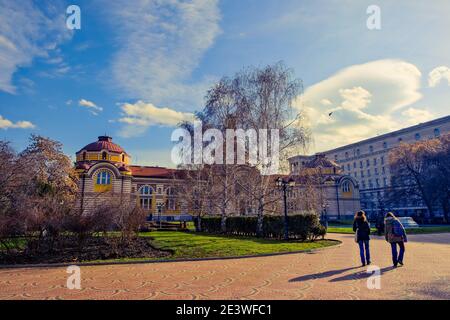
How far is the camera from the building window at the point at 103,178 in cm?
5253

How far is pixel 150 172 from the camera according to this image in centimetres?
6166

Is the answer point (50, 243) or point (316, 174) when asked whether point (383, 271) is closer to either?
point (50, 243)

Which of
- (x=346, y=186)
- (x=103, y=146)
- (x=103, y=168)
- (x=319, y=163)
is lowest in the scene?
(x=346, y=186)

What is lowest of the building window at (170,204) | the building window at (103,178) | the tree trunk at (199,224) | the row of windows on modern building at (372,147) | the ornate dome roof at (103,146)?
the tree trunk at (199,224)

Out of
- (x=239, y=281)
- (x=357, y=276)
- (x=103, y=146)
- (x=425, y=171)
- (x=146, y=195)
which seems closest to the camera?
(x=239, y=281)

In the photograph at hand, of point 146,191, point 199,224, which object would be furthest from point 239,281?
point 146,191

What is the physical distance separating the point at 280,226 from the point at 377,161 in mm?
76270

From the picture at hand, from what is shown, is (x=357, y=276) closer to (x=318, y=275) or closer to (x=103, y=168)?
(x=318, y=275)

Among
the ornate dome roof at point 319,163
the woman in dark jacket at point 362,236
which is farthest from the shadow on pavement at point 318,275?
the ornate dome roof at point 319,163

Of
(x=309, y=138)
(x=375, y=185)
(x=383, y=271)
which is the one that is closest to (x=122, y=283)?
(x=383, y=271)

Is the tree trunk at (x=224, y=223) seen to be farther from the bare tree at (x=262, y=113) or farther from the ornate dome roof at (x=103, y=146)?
the ornate dome roof at (x=103, y=146)

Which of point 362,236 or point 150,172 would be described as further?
point 150,172

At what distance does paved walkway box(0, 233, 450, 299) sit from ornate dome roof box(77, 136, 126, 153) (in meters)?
49.8

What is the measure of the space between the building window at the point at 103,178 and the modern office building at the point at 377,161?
150ft
